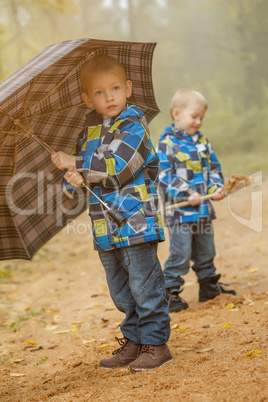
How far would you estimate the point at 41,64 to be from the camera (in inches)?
104

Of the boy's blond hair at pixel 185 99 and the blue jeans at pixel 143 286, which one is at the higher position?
the boy's blond hair at pixel 185 99

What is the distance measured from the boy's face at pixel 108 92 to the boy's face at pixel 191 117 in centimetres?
171

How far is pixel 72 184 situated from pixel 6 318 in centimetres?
290

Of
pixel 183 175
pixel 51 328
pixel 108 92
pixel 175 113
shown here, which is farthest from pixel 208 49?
pixel 108 92

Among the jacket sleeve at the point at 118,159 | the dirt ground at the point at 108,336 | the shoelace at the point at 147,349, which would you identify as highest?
the jacket sleeve at the point at 118,159

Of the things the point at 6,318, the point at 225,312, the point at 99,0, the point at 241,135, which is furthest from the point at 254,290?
the point at 99,0

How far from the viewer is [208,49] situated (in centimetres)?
4028

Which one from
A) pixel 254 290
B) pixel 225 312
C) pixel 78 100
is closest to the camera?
pixel 78 100

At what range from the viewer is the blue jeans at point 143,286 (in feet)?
9.88

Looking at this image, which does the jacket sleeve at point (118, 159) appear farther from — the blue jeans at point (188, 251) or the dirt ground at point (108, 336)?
the blue jeans at point (188, 251)

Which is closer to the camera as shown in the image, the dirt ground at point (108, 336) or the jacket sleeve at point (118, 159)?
the dirt ground at point (108, 336)

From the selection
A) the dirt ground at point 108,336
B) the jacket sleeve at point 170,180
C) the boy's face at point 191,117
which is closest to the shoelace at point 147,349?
the dirt ground at point 108,336

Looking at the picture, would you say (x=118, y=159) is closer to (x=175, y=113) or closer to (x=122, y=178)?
(x=122, y=178)

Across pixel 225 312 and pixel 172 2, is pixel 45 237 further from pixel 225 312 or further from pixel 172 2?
pixel 172 2
